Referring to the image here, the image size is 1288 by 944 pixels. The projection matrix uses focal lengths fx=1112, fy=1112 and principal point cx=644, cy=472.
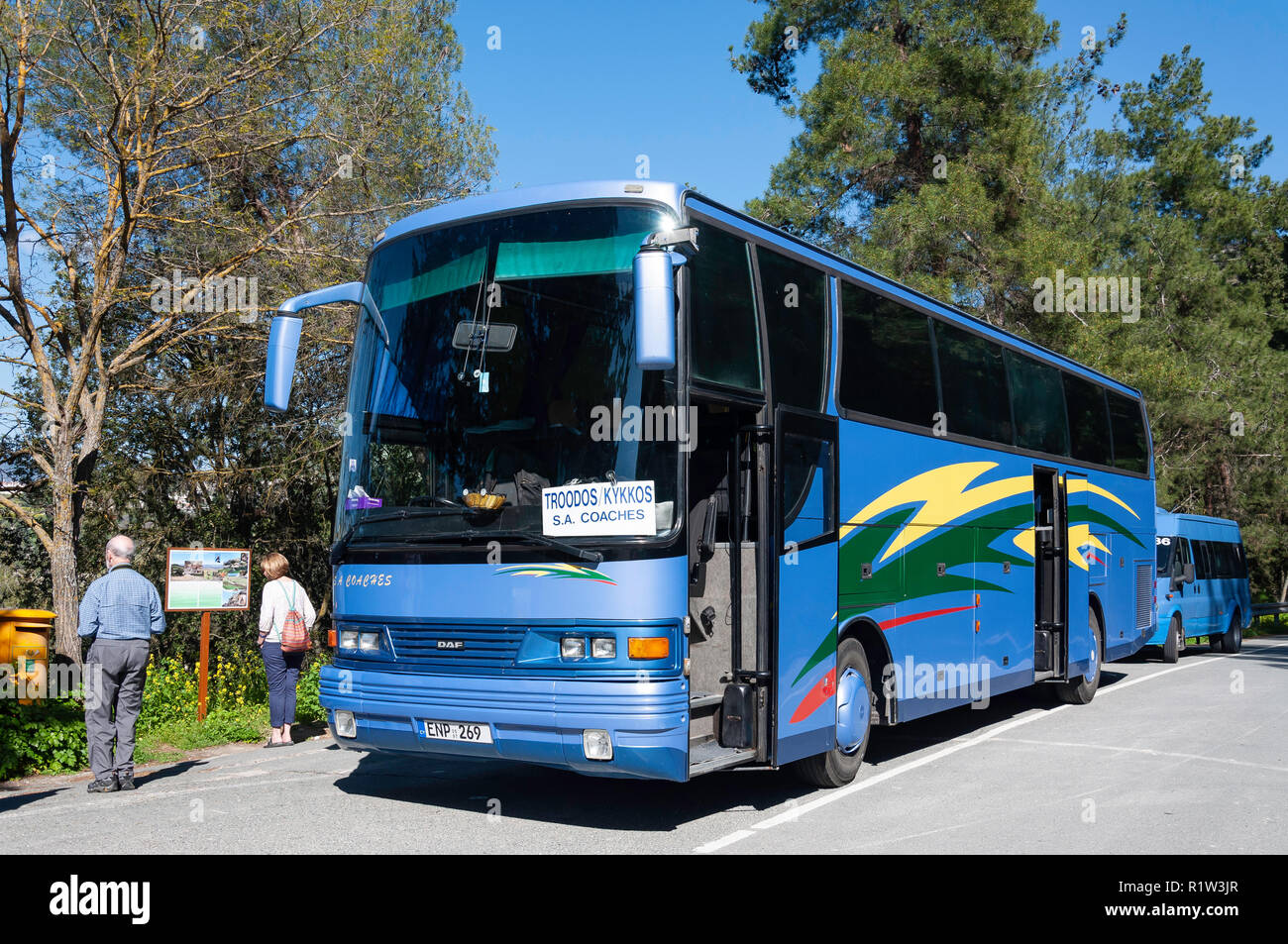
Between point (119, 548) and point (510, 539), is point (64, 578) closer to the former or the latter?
point (119, 548)

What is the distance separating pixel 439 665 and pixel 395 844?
1129mm

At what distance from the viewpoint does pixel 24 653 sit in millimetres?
9805

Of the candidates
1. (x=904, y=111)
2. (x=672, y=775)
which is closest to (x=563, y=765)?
(x=672, y=775)

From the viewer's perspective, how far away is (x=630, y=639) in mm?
6496

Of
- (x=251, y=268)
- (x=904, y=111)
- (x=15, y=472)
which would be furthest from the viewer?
(x=904, y=111)

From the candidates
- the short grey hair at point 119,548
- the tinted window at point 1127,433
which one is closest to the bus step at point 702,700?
the short grey hair at point 119,548

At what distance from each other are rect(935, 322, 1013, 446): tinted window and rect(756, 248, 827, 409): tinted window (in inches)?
95.5

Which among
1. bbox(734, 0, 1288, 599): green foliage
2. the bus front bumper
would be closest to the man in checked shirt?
the bus front bumper

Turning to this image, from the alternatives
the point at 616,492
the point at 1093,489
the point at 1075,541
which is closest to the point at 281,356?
the point at 616,492

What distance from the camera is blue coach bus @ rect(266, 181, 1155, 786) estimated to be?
655cm

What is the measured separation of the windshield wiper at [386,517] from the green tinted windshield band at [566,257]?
152 centimetres

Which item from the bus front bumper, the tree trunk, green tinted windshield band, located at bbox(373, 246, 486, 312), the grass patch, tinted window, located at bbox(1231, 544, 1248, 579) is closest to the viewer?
the bus front bumper

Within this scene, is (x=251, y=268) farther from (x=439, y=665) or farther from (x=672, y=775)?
(x=672, y=775)

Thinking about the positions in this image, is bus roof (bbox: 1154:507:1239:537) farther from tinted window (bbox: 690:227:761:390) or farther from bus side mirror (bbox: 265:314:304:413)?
bus side mirror (bbox: 265:314:304:413)
